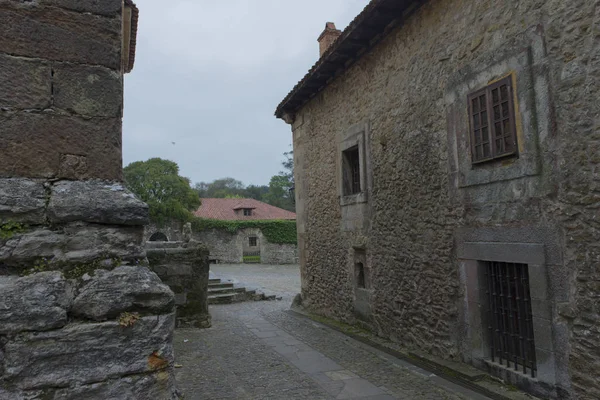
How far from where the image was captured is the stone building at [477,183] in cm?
409

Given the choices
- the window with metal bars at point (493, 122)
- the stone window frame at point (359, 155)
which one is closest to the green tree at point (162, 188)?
the stone window frame at point (359, 155)

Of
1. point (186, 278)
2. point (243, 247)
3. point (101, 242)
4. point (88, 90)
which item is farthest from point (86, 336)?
point (243, 247)

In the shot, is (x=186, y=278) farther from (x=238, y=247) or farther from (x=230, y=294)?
(x=238, y=247)

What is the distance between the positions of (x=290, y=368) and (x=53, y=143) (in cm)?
490

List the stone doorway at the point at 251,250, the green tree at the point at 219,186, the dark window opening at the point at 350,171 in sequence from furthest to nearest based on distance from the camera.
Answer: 1. the green tree at the point at 219,186
2. the stone doorway at the point at 251,250
3. the dark window opening at the point at 350,171

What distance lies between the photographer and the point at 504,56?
16.0ft

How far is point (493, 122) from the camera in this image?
5059mm

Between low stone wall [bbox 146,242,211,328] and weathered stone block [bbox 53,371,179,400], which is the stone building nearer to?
low stone wall [bbox 146,242,211,328]

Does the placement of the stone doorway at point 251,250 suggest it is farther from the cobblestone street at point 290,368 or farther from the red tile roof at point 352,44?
the cobblestone street at point 290,368

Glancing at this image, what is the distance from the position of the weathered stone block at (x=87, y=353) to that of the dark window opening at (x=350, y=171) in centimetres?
720

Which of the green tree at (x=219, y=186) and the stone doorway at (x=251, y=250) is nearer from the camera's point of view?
the stone doorway at (x=251, y=250)

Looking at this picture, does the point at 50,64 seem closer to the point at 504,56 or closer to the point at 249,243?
the point at 504,56

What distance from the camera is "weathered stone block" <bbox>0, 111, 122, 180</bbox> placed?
1.86 m

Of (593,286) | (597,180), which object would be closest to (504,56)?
(597,180)
